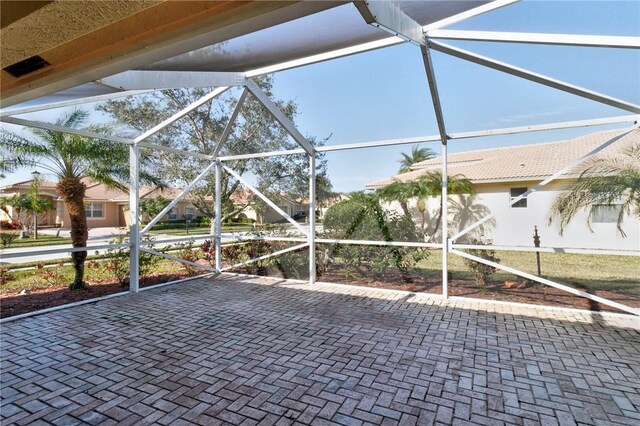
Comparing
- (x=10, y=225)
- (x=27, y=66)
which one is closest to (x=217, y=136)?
(x=10, y=225)

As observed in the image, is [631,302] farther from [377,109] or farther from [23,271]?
[23,271]

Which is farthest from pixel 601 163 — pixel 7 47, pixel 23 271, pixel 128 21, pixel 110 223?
pixel 110 223

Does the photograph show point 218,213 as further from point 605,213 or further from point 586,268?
point 605,213

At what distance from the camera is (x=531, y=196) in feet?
17.9

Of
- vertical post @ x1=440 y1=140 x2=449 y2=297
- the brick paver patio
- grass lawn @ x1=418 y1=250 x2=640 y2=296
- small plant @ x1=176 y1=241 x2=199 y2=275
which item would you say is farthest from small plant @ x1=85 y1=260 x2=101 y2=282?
grass lawn @ x1=418 y1=250 x2=640 y2=296

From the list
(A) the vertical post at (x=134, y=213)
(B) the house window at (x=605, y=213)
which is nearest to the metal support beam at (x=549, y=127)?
(B) the house window at (x=605, y=213)

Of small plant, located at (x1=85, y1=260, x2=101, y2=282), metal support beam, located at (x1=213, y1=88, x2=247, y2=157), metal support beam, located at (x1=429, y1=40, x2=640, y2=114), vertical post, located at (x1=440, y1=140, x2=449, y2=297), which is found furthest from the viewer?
small plant, located at (x1=85, y1=260, x2=101, y2=282)

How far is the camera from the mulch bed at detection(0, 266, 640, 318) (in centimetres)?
523

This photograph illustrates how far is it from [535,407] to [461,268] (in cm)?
372

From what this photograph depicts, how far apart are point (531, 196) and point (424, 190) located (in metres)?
1.76

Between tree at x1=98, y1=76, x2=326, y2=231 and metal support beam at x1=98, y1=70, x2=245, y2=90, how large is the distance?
13.9 ft

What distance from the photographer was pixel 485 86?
469 centimetres

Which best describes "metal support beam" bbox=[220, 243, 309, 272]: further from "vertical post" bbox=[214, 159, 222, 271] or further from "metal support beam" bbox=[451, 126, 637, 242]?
→ "metal support beam" bbox=[451, 126, 637, 242]

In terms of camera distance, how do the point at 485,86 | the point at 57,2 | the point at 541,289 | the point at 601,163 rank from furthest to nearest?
the point at 541,289, the point at 601,163, the point at 485,86, the point at 57,2
